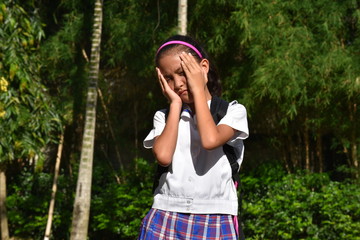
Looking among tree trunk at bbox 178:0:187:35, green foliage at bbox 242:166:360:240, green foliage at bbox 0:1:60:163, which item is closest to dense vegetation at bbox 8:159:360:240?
green foliage at bbox 242:166:360:240

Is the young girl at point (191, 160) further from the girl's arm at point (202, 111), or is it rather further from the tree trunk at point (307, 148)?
the tree trunk at point (307, 148)

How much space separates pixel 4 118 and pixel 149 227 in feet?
14.6

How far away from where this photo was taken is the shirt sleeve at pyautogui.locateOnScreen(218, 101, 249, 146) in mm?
1640

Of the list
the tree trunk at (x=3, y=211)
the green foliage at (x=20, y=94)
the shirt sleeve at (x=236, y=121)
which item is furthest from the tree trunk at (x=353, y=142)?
the shirt sleeve at (x=236, y=121)

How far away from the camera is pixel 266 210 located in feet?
18.6

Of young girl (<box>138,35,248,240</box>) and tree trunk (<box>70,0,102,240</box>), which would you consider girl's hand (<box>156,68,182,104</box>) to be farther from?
tree trunk (<box>70,0,102,240</box>)

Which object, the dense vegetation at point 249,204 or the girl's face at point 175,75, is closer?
the girl's face at point 175,75

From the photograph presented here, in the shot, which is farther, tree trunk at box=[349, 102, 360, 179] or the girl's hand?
tree trunk at box=[349, 102, 360, 179]

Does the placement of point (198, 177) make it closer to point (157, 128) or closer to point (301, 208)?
point (157, 128)

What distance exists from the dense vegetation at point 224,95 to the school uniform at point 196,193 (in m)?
3.72

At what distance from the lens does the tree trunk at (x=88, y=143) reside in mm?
5602

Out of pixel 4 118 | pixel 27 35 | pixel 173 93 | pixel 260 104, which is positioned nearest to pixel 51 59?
pixel 27 35

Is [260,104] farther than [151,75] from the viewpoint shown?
No

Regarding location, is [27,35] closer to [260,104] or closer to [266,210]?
[260,104]
